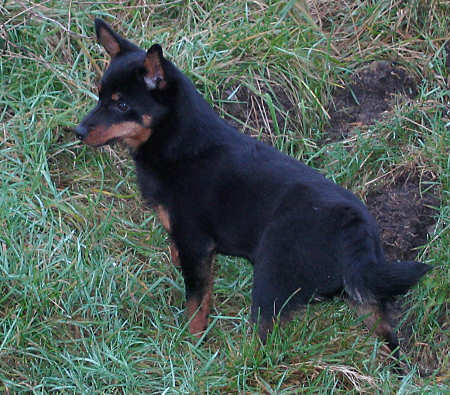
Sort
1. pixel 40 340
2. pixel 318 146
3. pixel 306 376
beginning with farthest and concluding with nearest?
pixel 318 146
pixel 40 340
pixel 306 376

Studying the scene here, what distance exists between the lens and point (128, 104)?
3775mm

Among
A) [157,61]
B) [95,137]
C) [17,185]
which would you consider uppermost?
[157,61]

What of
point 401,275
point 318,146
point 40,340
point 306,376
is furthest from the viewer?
point 318,146

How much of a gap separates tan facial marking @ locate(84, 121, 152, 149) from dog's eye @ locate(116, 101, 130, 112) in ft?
0.22

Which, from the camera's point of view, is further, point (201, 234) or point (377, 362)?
point (201, 234)

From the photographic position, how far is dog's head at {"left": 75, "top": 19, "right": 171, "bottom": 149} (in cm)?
374

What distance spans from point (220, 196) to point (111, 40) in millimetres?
1048

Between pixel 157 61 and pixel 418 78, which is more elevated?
pixel 157 61

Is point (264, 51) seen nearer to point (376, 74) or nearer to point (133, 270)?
point (376, 74)

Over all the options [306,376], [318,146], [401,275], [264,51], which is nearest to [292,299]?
[306,376]

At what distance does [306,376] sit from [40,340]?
1276 mm

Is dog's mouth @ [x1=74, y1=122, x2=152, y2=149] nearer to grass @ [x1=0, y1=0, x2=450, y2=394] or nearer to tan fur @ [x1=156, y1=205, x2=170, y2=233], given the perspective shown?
tan fur @ [x1=156, y1=205, x2=170, y2=233]

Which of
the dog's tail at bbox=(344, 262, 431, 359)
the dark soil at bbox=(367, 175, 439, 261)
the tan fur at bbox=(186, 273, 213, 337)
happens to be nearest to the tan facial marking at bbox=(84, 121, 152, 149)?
the tan fur at bbox=(186, 273, 213, 337)

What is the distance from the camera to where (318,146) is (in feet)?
16.9
